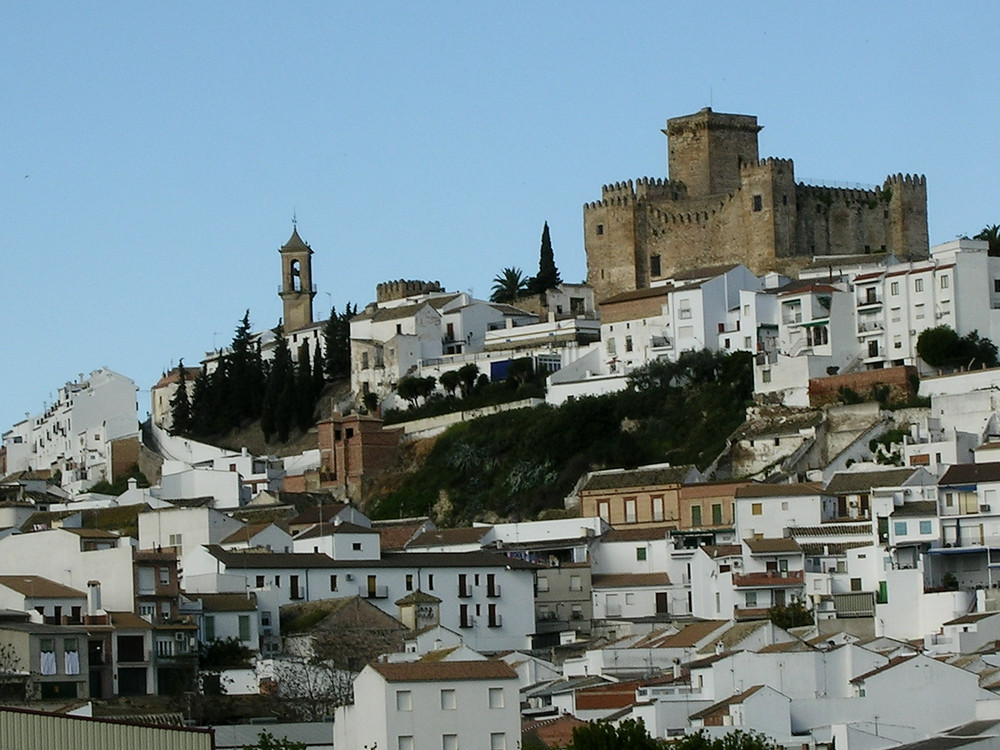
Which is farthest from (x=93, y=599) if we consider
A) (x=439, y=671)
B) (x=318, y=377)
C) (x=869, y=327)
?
(x=318, y=377)

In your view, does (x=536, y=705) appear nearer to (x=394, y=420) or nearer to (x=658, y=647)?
(x=658, y=647)

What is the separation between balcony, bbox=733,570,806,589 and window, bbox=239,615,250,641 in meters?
14.2

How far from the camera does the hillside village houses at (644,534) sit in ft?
181

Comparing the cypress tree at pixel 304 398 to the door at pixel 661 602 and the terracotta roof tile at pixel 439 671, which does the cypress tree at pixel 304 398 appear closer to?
the door at pixel 661 602

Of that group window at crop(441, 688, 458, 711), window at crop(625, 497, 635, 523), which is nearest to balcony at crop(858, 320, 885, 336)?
window at crop(625, 497, 635, 523)

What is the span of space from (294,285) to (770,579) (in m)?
58.6

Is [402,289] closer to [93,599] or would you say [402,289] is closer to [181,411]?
[181,411]

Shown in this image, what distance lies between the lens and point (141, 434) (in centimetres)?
11394

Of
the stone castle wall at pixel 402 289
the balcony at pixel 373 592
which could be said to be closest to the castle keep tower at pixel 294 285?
the stone castle wall at pixel 402 289

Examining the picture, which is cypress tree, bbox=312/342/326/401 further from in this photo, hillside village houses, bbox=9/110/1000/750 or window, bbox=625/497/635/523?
window, bbox=625/497/635/523

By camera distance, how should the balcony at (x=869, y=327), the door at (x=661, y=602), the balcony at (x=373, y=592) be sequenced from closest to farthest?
the balcony at (x=373, y=592)
the door at (x=661, y=602)
the balcony at (x=869, y=327)

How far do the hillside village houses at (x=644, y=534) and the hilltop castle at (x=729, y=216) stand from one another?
126 millimetres

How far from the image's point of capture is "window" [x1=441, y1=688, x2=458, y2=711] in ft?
166

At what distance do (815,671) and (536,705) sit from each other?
751cm
